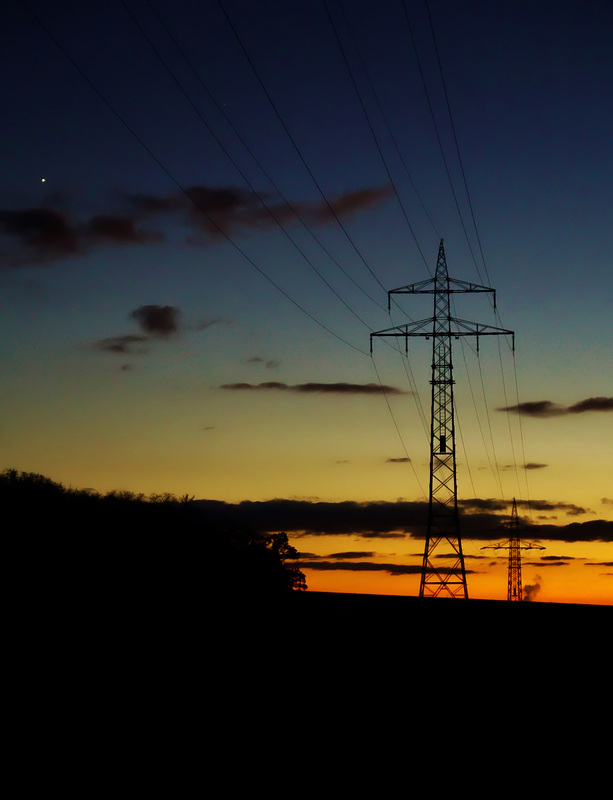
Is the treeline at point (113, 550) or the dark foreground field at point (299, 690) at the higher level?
the treeline at point (113, 550)

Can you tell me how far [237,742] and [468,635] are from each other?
8.33 metres

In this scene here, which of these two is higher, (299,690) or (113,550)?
(113,550)

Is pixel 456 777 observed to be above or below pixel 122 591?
below

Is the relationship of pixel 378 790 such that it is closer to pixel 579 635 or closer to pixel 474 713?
pixel 474 713

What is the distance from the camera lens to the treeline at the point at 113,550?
30.3 meters

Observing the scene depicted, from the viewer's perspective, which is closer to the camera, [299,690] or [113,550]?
[299,690]

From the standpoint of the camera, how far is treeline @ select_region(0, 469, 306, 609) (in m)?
30.3

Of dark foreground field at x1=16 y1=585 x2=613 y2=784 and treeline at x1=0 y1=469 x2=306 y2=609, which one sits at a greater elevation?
treeline at x1=0 y1=469 x2=306 y2=609

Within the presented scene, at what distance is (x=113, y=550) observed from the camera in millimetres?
43750

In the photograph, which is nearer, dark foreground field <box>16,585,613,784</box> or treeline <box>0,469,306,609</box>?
dark foreground field <box>16,585,613,784</box>

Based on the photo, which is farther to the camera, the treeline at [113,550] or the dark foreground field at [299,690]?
the treeline at [113,550]

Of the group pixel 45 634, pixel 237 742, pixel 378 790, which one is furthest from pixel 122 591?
pixel 378 790

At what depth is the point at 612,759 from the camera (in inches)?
647

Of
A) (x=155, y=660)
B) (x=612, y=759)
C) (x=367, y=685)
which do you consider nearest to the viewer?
(x=612, y=759)
